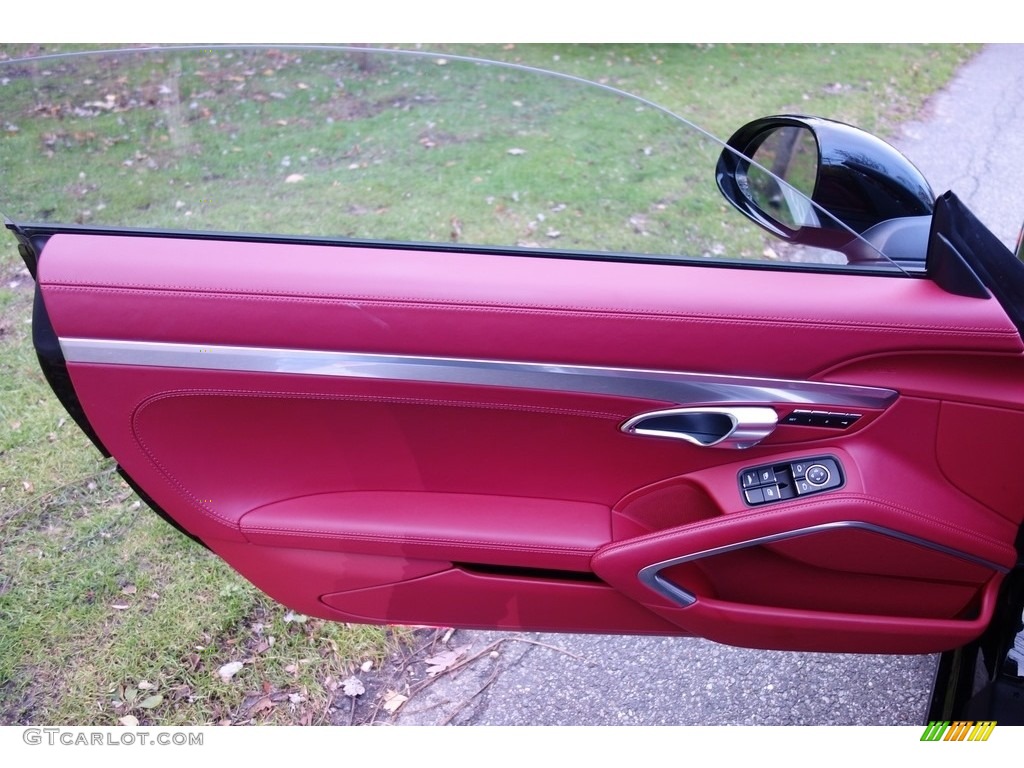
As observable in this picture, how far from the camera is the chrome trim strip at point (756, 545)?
1.53m

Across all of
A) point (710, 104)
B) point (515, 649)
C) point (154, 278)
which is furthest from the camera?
point (710, 104)

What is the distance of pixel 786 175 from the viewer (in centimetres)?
177

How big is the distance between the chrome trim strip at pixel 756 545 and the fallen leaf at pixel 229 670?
45.1 inches

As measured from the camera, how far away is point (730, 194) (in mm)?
1803

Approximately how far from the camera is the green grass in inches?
65.5

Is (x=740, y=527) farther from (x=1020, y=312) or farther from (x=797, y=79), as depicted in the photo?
(x=797, y=79)

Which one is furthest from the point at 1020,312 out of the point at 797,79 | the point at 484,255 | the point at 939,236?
the point at 797,79

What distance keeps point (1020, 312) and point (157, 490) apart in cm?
173

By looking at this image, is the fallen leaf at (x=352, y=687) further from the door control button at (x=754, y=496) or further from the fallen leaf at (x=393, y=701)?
the door control button at (x=754, y=496)
